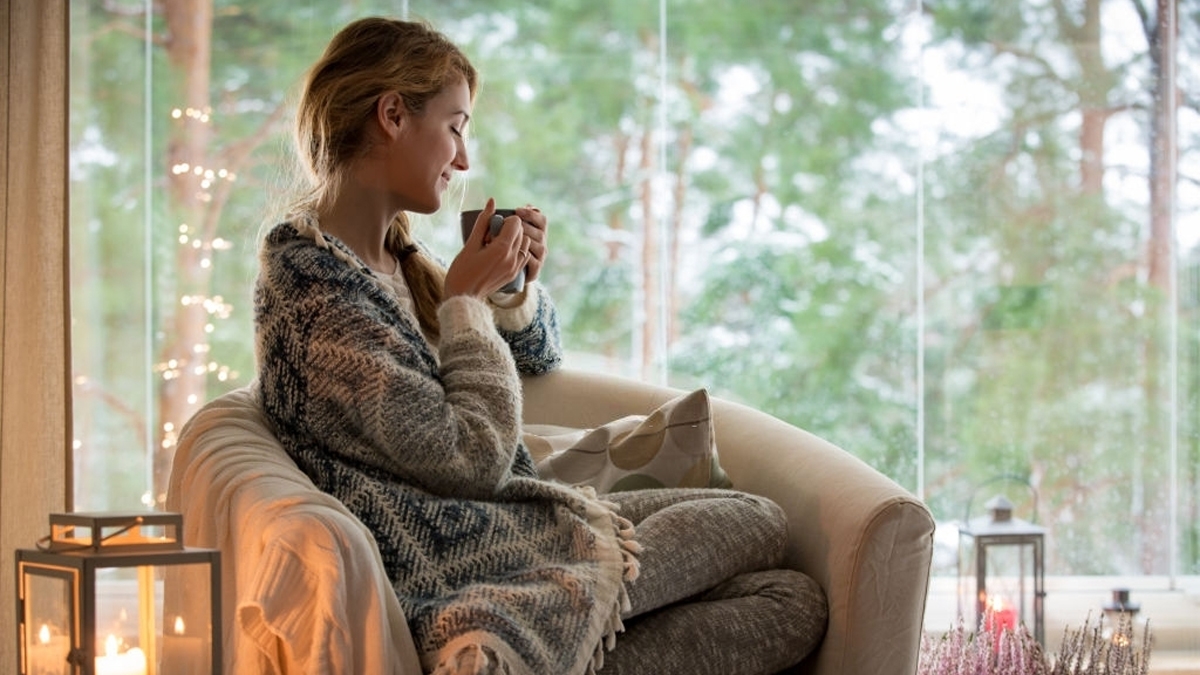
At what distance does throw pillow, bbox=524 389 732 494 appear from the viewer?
196 cm

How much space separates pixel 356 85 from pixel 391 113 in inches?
2.3

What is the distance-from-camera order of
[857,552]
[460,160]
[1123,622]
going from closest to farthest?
1. [857,552]
2. [460,160]
3. [1123,622]

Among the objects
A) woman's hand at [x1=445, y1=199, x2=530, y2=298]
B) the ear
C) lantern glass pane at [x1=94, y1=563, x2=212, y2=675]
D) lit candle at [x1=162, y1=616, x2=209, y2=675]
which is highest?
the ear

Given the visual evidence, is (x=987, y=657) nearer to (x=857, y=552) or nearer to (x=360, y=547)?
(x=857, y=552)

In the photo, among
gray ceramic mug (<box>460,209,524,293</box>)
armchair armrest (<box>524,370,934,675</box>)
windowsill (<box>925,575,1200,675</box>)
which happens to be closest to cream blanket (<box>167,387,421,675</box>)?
gray ceramic mug (<box>460,209,524,293</box>)

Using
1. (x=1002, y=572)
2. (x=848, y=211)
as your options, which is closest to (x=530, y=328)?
(x=848, y=211)

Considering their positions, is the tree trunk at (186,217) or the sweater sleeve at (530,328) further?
the tree trunk at (186,217)

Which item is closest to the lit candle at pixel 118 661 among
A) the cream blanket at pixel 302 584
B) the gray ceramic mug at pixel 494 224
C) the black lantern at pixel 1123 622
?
the cream blanket at pixel 302 584

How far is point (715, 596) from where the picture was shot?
1.74 metres

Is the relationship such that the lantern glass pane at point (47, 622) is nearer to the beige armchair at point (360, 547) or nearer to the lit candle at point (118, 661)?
the lit candle at point (118, 661)

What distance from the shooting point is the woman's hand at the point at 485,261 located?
1844 millimetres

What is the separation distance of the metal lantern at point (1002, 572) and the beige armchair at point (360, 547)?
572 mm

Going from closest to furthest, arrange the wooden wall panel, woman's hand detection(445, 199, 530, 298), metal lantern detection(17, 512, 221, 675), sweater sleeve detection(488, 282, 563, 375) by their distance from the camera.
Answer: metal lantern detection(17, 512, 221, 675), woman's hand detection(445, 199, 530, 298), sweater sleeve detection(488, 282, 563, 375), the wooden wall panel

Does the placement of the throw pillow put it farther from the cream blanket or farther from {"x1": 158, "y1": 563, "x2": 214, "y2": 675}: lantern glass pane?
{"x1": 158, "y1": 563, "x2": 214, "y2": 675}: lantern glass pane
